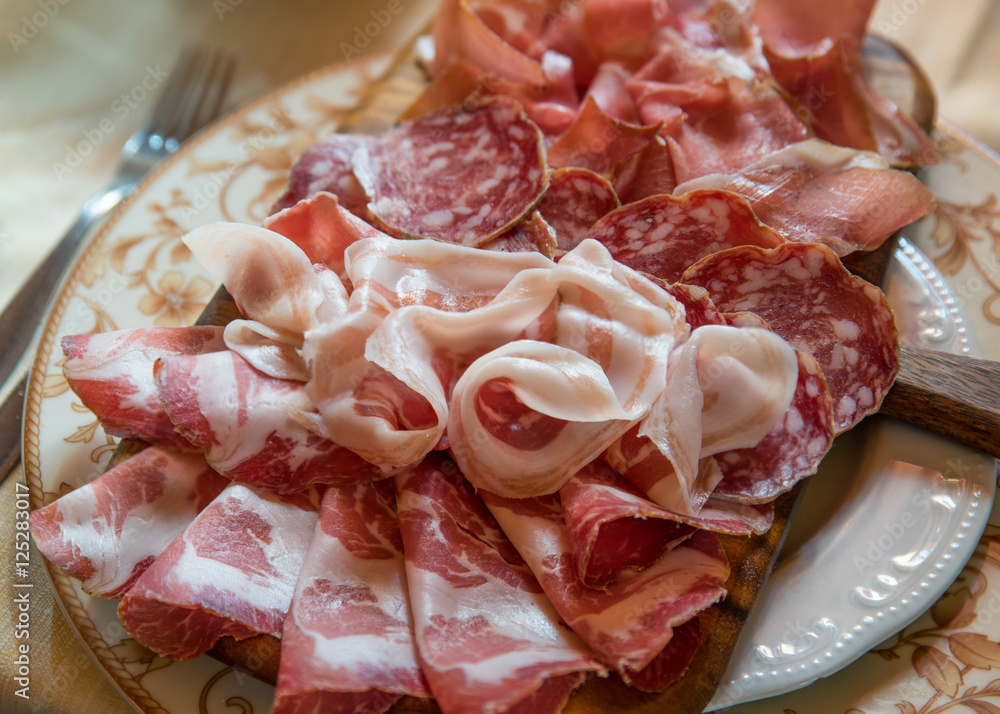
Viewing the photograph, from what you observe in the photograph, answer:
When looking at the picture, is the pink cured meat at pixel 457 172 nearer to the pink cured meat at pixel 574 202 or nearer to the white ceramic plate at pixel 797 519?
the pink cured meat at pixel 574 202

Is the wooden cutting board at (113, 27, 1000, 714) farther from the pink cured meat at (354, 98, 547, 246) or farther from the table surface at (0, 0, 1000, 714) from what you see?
the table surface at (0, 0, 1000, 714)

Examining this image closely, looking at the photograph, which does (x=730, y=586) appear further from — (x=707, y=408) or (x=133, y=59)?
(x=133, y=59)

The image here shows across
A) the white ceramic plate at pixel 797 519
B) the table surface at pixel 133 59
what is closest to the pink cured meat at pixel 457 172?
the white ceramic plate at pixel 797 519

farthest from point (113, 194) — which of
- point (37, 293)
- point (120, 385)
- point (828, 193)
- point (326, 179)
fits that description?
point (828, 193)

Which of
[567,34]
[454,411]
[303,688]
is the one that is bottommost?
[303,688]

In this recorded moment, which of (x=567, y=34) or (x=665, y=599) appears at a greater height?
(x=567, y=34)

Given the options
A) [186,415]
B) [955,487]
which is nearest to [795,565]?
[955,487]

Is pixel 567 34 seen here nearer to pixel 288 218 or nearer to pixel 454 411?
pixel 288 218
